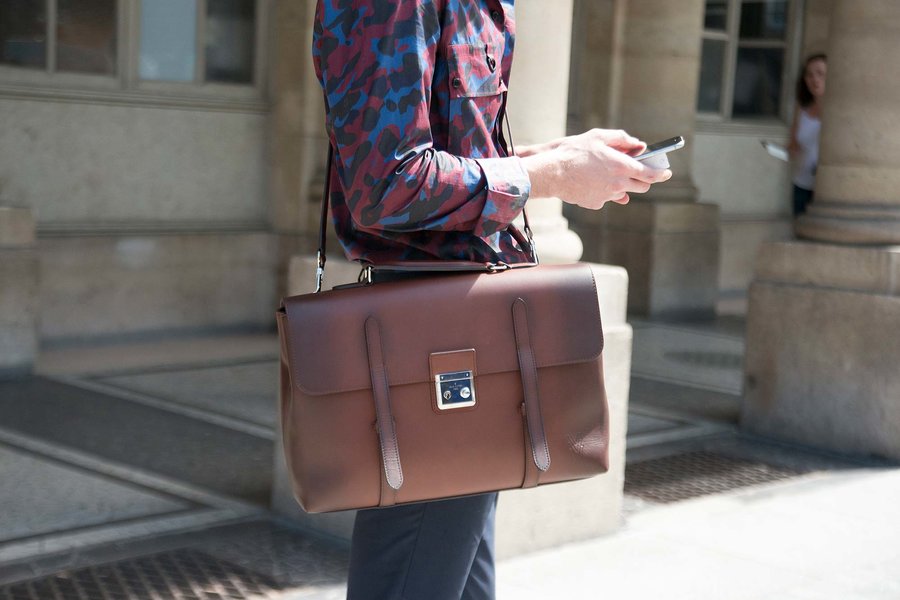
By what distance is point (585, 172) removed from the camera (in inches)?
76.4

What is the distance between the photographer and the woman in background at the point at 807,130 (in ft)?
29.5

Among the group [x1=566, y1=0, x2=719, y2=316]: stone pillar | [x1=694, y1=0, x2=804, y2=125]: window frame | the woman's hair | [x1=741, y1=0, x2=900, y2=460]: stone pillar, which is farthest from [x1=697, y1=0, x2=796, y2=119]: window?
[x1=741, y1=0, x2=900, y2=460]: stone pillar

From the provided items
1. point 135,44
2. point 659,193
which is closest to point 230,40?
point 135,44

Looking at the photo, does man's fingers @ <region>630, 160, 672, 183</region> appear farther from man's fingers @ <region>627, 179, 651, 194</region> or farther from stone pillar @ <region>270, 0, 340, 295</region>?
stone pillar @ <region>270, 0, 340, 295</region>

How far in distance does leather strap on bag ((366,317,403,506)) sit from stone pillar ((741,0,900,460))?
4291 mm

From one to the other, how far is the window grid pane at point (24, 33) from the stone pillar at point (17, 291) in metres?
1.25

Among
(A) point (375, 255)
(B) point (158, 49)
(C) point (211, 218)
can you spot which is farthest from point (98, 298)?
(A) point (375, 255)

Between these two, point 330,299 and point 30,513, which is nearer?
point 330,299

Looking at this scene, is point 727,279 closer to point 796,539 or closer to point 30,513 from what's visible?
point 796,539

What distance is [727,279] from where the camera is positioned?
11828 mm

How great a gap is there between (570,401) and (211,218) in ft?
21.9

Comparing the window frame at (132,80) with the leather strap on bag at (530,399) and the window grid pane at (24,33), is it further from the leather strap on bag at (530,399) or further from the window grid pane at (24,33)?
the leather strap on bag at (530,399)

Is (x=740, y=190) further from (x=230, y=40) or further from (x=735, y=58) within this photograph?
(x=230, y=40)

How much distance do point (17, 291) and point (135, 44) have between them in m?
2.03
